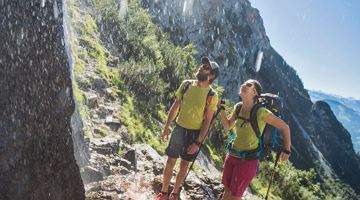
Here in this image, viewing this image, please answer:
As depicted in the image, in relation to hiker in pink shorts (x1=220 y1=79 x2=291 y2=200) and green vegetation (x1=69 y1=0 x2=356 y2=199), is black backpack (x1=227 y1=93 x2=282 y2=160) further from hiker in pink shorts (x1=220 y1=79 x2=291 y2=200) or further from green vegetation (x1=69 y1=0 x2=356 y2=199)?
green vegetation (x1=69 y1=0 x2=356 y2=199)

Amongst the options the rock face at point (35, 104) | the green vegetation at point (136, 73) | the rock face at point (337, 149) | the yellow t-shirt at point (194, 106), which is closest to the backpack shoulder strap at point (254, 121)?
the yellow t-shirt at point (194, 106)

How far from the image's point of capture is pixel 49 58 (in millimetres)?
4777

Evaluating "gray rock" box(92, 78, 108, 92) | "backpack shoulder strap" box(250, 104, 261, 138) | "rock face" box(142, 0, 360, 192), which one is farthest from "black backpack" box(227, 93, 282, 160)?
"rock face" box(142, 0, 360, 192)

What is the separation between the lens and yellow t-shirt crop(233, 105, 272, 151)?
225 inches

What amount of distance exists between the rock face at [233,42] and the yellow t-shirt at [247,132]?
56973 millimetres

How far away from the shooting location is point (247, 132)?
583 cm

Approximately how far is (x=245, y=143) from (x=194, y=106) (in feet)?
4.05

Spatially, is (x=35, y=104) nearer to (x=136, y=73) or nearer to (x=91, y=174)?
(x=91, y=174)

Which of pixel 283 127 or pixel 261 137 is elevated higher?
pixel 283 127

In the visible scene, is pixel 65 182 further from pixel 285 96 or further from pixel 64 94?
pixel 285 96

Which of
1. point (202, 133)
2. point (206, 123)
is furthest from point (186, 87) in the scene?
Answer: point (202, 133)

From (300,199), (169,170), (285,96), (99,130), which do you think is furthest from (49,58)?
(285,96)

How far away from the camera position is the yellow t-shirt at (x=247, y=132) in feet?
18.8

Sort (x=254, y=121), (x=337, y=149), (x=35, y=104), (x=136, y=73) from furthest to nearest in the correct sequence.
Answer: (x=337, y=149), (x=136, y=73), (x=254, y=121), (x=35, y=104)
